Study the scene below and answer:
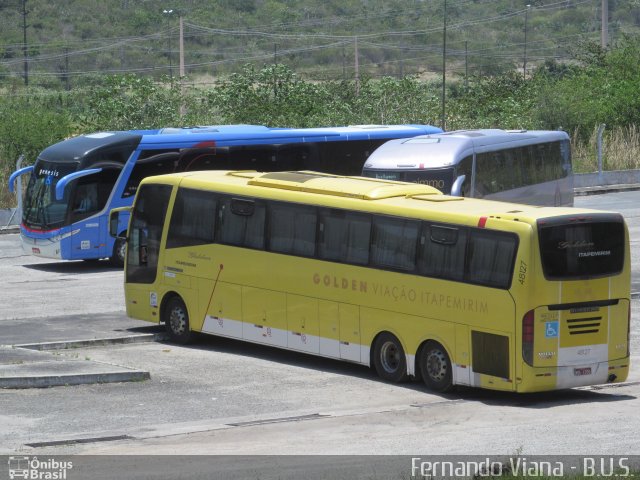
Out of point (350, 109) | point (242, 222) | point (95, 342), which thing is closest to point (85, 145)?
point (95, 342)

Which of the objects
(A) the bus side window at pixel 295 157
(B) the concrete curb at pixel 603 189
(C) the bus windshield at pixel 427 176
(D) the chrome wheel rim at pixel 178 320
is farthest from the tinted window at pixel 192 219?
(B) the concrete curb at pixel 603 189

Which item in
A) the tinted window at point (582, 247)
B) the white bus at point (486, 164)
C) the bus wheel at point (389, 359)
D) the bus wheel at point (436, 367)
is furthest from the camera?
the white bus at point (486, 164)

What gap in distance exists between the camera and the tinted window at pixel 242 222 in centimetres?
2020

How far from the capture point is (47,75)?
83.6 meters

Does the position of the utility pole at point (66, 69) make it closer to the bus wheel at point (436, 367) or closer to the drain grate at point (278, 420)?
the bus wheel at point (436, 367)

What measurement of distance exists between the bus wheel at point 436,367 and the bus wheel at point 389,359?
1.25 ft

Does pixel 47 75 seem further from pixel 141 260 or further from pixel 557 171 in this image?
pixel 141 260

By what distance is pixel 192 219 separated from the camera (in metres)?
21.3

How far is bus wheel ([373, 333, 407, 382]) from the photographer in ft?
59.1

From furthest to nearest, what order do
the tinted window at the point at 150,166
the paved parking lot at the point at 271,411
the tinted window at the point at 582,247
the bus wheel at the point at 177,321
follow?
the tinted window at the point at 150,166, the bus wheel at the point at 177,321, the tinted window at the point at 582,247, the paved parking lot at the point at 271,411

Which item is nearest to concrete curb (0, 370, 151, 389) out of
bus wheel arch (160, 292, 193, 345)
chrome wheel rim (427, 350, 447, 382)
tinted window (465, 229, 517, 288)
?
bus wheel arch (160, 292, 193, 345)

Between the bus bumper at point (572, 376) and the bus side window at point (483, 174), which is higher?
the bus side window at point (483, 174)

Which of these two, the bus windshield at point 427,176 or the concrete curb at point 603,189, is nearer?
the bus windshield at point 427,176

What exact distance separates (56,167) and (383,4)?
94597mm
